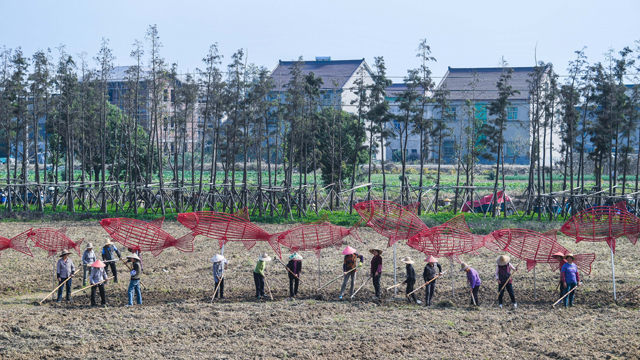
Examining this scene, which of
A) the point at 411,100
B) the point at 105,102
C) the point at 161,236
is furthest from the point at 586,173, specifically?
the point at 161,236

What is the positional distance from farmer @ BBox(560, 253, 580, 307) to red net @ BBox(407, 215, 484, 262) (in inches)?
82.0

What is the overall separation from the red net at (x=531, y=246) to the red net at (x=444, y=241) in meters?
0.59

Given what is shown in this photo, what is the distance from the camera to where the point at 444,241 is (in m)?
14.5

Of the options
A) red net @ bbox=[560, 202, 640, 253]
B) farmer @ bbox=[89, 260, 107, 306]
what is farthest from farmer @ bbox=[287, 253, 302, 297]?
red net @ bbox=[560, 202, 640, 253]

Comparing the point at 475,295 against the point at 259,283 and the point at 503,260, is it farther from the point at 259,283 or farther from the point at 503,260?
the point at 259,283

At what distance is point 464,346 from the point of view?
10.5 meters

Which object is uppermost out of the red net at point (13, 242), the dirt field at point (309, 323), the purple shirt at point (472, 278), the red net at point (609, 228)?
the red net at point (609, 228)

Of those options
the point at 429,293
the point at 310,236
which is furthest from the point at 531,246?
the point at 310,236

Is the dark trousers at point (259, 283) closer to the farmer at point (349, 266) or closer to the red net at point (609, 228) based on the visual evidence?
the farmer at point (349, 266)

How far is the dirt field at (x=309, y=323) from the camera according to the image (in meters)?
10.3

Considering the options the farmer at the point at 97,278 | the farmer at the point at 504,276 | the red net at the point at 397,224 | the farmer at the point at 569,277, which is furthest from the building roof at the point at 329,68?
the farmer at the point at 569,277

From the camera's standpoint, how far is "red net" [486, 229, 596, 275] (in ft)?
45.8

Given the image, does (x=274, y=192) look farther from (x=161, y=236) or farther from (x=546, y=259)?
(x=546, y=259)

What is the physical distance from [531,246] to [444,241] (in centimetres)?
→ 212
